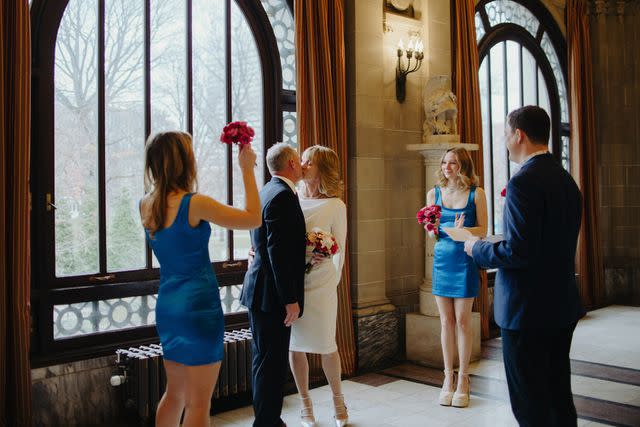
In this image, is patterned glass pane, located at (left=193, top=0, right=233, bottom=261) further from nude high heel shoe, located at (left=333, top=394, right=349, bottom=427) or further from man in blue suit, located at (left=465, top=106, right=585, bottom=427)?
man in blue suit, located at (left=465, top=106, right=585, bottom=427)

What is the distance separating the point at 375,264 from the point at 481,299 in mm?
1606

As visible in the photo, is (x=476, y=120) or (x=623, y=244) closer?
(x=476, y=120)

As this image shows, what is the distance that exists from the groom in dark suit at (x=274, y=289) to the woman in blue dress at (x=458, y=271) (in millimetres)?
1399

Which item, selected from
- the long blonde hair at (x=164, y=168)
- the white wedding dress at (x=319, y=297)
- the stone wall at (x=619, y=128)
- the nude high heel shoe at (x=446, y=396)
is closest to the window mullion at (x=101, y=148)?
the white wedding dress at (x=319, y=297)

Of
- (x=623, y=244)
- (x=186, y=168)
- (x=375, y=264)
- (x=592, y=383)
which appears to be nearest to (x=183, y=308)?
(x=186, y=168)

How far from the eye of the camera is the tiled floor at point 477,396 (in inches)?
168

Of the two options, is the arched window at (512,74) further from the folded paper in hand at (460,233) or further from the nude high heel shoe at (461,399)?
the folded paper in hand at (460,233)

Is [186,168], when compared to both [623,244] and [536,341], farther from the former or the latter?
[623,244]

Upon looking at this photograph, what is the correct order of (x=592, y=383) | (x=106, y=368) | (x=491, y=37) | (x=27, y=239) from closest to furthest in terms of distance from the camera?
(x=27, y=239) → (x=106, y=368) → (x=592, y=383) → (x=491, y=37)

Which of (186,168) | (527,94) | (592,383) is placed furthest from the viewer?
(527,94)

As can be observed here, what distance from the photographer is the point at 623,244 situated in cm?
898

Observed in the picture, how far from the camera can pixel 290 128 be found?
5.38m

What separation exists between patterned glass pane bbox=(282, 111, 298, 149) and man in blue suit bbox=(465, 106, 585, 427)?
2.73m

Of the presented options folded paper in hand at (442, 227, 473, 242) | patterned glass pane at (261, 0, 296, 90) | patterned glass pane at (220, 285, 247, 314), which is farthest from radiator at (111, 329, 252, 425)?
patterned glass pane at (261, 0, 296, 90)
